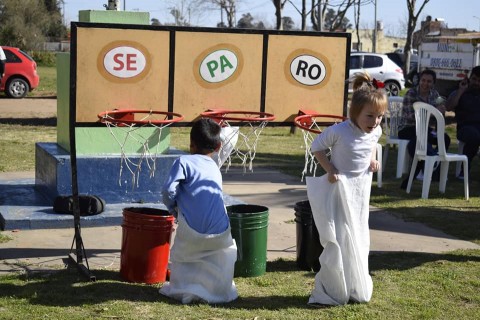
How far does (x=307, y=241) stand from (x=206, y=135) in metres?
1.57

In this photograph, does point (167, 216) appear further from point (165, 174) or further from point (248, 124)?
point (165, 174)

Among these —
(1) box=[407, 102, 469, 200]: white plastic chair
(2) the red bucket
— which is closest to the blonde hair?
(2) the red bucket

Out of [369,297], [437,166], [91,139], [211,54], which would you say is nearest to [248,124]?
[211,54]

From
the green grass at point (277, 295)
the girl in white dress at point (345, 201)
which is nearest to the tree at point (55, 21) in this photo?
the green grass at point (277, 295)

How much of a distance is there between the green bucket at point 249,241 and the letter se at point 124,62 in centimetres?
153

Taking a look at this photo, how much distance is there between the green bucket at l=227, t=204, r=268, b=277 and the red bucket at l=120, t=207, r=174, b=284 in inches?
23.4

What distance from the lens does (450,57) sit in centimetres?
2598

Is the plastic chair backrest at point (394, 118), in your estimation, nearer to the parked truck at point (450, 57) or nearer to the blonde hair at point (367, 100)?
the blonde hair at point (367, 100)

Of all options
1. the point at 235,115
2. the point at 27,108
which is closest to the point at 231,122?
the point at 235,115

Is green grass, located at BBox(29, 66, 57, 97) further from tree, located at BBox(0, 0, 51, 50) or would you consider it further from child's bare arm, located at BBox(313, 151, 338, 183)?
child's bare arm, located at BBox(313, 151, 338, 183)

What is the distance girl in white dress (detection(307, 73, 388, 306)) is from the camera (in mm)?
6070

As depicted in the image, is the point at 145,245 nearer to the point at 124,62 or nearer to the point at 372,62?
the point at 124,62

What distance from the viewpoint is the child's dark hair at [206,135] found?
6.22 m

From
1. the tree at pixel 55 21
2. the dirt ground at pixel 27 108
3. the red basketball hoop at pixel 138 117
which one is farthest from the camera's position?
the tree at pixel 55 21
